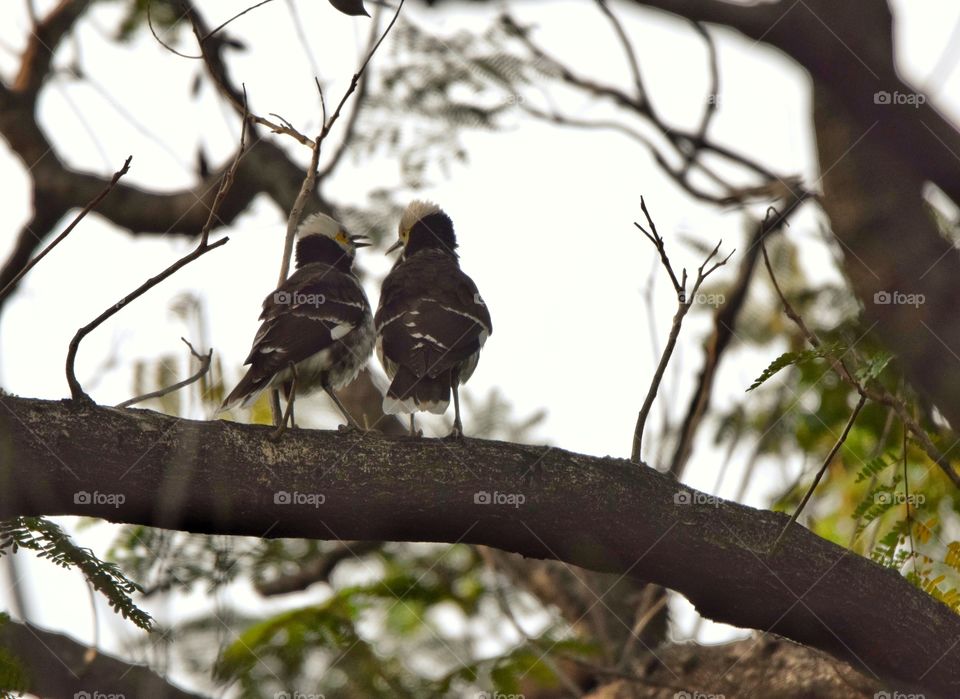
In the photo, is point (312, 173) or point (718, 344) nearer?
point (312, 173)

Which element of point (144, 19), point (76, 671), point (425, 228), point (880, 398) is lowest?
point (76, 671)

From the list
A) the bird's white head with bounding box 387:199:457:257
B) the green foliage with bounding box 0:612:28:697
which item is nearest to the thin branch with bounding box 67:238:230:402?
the green foliage with bounding box 0:612:28:697

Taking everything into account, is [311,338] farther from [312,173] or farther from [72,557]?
[72,557]

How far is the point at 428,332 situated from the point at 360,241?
219 cm

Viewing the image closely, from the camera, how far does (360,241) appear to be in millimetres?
7656

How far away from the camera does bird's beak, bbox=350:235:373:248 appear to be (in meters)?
7.60

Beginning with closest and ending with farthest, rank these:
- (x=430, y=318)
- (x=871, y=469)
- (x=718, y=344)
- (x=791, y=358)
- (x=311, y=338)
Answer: (x=791, y=358)
(x=871, y=469)
(x=311, y=338)
(x=430, y=318)
(x=718, y=344)

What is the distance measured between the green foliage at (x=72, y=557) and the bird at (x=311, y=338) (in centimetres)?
146

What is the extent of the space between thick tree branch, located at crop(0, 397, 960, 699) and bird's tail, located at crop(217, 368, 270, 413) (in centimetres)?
124

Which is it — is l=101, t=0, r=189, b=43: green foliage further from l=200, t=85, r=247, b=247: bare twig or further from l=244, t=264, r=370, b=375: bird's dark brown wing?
l=200, t=85, r=247, b=247: bare twig

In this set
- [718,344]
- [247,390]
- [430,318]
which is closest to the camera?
[247,390]

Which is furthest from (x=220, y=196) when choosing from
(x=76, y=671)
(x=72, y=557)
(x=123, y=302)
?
(x=76, y=671)

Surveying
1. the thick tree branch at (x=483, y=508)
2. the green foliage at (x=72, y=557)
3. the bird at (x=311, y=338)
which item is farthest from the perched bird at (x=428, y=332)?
the green foliage at (x=72, y=557)

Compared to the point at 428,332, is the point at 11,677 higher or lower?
lower
